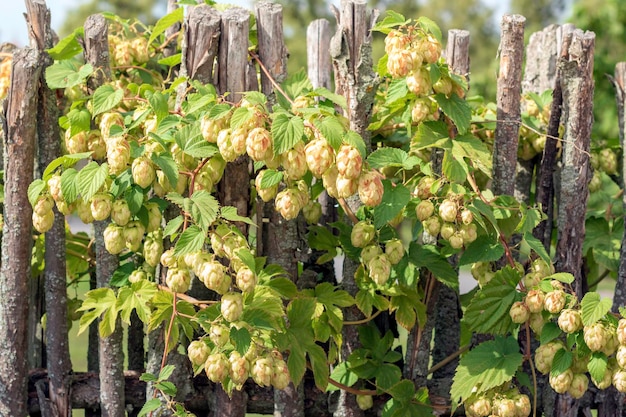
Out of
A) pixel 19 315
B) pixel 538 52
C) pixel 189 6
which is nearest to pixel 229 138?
pixel 189 6

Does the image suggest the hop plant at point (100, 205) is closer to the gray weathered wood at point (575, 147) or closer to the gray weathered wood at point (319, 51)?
the gray weathered wood at point (319, 51)

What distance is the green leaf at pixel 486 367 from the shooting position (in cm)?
267

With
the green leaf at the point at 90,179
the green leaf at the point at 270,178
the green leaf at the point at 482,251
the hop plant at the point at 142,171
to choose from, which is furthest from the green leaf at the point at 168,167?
the green leaf at the point at 482,251

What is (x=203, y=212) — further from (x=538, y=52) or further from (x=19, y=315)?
(x=538, y=52)

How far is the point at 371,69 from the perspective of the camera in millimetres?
2842

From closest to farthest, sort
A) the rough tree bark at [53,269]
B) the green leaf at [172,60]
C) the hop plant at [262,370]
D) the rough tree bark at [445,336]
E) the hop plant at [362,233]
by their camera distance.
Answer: the hop plant at [262,370], the hop plant at [362,233], the rough tree bark at [53,269], the green leaf at [172,60], the rough tree bark at [445,336]

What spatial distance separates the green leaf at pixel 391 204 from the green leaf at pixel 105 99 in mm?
847

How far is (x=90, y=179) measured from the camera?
2.51 metres

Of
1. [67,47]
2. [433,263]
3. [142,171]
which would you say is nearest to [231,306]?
[142,171]

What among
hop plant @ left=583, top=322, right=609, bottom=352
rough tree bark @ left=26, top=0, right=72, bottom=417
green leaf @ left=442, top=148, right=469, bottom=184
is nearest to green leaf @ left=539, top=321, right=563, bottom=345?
hop plant @ left=583, top=322, right=609, bottom=352

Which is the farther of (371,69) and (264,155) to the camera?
(371,69)

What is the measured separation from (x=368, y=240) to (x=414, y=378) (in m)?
0.65

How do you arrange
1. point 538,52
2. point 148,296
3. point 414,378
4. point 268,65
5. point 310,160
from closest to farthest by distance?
point 310,160 → point 148,296 → point 268,65 → point 414,378 → point 538,52

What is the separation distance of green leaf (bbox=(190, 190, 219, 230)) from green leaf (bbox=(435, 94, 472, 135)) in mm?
816
